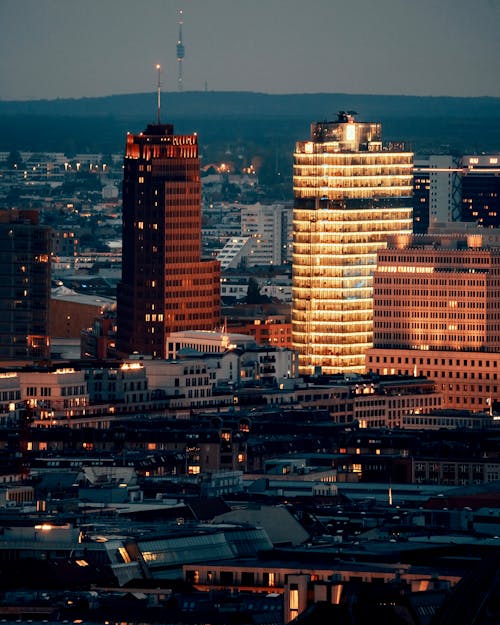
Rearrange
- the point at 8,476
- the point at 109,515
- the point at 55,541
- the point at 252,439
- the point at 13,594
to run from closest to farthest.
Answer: the point at 13,594, the point at 55,541, the point at 109,515, the point at 8,476, the point at 252,439

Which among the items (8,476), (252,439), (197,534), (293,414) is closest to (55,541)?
(197,534)

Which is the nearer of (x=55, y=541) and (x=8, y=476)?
(x=55, y=541)

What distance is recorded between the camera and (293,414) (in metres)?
197

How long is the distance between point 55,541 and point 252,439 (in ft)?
181

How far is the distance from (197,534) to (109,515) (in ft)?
44.8

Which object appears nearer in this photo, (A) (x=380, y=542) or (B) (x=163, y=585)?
(B) (x=163, y=585)

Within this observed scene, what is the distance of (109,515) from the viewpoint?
141m

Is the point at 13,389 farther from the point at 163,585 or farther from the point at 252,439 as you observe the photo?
the point at 163,585

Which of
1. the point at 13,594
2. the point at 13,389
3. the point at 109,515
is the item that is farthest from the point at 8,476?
the point at 13,594

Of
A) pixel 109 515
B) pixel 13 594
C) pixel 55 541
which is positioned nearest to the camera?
pixel 13 594

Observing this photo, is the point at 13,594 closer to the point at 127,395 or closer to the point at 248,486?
the point at 248,486

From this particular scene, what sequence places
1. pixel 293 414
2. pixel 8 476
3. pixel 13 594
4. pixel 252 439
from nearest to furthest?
pixel 13 594, pixel 8 476, pixel 252 439, pixel 293 414

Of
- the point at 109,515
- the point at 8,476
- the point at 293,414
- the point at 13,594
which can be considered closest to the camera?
the point at 13,594

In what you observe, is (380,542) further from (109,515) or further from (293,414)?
(293,414)
